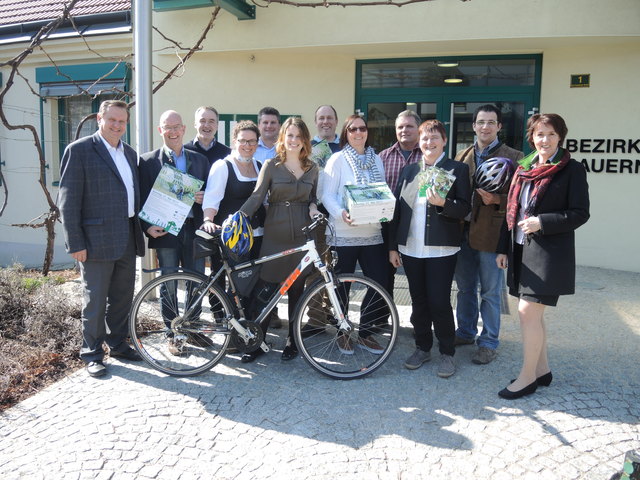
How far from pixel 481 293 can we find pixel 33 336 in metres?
3.76

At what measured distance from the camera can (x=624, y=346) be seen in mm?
4668

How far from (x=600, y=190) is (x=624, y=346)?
3381mm

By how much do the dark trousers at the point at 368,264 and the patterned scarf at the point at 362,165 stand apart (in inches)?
20.8

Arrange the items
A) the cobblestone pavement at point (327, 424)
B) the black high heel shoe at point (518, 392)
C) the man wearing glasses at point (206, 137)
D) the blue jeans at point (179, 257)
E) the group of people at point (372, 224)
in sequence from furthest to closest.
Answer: the man wearing glasses at point (206, 137)
the blue jeans at point (179, 257)
the black high heel shoe at point (518, 392)
the group of people at point (372, 224)
the cobblestone pavement at point (327, 424)

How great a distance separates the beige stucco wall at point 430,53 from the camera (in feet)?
22.4

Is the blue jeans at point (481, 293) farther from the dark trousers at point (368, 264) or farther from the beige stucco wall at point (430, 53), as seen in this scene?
the beige stucco wall at point (430, 53)

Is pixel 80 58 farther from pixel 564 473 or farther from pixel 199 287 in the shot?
pixel 564 473

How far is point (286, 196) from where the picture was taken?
13.4 ft

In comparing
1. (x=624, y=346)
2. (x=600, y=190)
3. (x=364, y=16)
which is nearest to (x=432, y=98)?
(x=364, y=16)

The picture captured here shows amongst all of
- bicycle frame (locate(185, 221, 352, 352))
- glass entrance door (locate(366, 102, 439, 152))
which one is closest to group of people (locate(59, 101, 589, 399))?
bicycle frame (locate(185, 221, 352, 352))

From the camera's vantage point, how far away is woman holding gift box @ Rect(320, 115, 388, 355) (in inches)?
168

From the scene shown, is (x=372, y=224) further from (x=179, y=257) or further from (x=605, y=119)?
(x=605, y=119)

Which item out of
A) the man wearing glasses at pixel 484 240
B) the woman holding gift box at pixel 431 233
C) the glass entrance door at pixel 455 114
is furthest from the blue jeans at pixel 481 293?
the glass entrance door at pixel 455 114

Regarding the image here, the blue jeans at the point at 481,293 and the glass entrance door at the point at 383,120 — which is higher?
the glass entrance door at the point at 383,120
